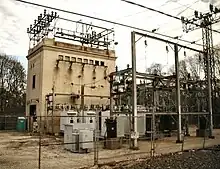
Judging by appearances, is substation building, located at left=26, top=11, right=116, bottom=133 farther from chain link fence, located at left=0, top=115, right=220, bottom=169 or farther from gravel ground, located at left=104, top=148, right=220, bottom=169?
gravel ground, located at left=104, top=148, right=220, bottom=169

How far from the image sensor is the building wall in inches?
1068

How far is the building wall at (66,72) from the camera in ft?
89.0

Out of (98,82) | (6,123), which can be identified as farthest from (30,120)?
(98,82)

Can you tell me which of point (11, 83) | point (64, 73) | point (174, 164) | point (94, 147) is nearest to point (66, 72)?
point (64, 73)

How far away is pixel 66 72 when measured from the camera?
2828 cm

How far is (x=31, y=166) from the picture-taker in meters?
9.93

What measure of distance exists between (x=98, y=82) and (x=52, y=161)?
19632mm

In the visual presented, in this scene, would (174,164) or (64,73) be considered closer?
(174,164)

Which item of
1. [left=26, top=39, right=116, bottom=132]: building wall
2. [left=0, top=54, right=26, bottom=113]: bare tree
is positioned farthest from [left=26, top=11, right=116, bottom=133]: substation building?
[left=0, top=54, right=26, bottom=113]: bare tree

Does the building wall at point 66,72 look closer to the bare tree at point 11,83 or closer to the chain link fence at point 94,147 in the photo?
the chain link fence at point 94,147

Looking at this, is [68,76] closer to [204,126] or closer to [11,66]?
[204,126]

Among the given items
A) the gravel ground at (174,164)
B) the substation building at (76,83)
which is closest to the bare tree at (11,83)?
the substation building at (76,83)

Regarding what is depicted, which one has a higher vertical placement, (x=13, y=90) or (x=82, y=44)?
(x=82, y=44)

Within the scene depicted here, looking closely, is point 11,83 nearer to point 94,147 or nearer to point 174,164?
point 94,147
